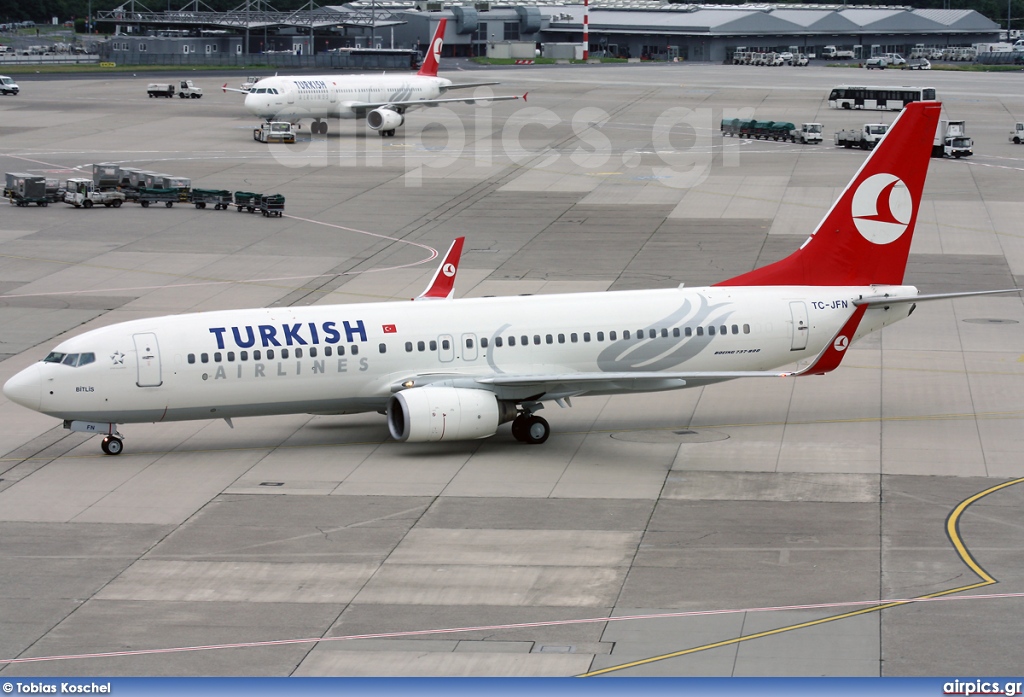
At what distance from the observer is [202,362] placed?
36.8 meters

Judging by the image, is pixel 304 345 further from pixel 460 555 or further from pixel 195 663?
pixel 195 663

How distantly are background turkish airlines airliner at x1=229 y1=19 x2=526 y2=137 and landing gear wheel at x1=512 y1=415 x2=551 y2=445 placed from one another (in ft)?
258

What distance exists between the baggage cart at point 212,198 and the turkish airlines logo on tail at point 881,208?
4729 cm

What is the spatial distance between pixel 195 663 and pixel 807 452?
64.2 ft

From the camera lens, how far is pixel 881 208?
42031mm

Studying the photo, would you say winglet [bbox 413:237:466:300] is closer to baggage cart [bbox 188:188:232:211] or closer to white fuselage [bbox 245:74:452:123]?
baggage cart [bbox 188:188:232:211]

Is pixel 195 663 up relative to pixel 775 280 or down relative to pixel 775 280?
down

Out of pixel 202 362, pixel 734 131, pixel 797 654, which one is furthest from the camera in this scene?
pixel 734 131

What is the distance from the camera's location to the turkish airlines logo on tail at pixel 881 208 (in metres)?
41.9

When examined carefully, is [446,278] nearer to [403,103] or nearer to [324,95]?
[324,95]

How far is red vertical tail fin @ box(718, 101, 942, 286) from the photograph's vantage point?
136ft

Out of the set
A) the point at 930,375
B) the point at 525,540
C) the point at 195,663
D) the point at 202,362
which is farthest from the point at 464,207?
the point at 195,663

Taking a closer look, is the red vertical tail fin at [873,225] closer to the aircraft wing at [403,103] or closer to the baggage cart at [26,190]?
the baggage cart at [26,190]

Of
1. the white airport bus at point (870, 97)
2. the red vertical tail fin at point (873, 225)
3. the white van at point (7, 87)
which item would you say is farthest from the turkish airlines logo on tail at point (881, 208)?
the white van at point (7, 87)
